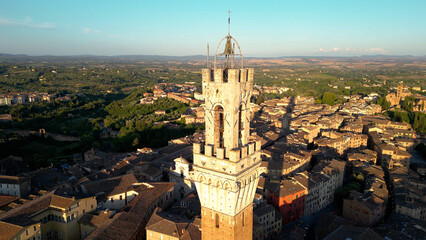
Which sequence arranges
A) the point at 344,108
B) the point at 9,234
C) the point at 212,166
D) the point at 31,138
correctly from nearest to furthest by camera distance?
the point at 212,166 → the point at 9,234 → the point at 31,138 → the point at 344,108

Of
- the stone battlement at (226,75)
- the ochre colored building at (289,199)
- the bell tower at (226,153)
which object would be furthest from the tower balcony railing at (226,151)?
the ochre colored building at (289,199)

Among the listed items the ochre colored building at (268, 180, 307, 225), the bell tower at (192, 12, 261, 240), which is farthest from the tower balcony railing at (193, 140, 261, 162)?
the ochre colored building at (268, 180, 307, 225)

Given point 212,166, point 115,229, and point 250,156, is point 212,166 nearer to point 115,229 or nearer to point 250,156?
point 250,156

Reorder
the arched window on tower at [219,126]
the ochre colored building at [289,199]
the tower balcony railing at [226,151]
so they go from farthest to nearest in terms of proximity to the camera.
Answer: the ochre colored building at [289,199], the arched window on tower at [219,126], the tower balcony railing at [226,151]

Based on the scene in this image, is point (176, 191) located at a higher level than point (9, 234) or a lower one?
lower

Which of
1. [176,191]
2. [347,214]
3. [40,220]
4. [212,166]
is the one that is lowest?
[347,214]

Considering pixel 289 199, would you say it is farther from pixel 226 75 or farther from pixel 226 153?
pixel 226 75

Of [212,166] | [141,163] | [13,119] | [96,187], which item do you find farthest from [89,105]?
[212,166]

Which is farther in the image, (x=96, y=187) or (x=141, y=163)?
(x=141, y=163)

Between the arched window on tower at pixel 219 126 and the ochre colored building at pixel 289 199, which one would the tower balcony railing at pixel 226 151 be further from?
the ochre colored building at pixel 289 199
